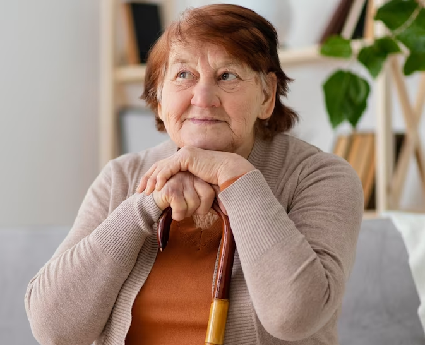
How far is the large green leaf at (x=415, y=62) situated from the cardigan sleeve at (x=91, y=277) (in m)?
0.89

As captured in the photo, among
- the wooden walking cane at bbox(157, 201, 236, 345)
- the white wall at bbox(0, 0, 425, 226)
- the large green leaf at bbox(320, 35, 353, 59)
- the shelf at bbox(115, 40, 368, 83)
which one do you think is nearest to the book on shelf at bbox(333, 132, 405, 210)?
the white wall at bbox(0, 0, 425, 226)

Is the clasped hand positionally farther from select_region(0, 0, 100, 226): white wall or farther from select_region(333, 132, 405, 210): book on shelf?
select_region(0, 0, 100, 226): white wall

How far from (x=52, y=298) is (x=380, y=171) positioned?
1.41 meters

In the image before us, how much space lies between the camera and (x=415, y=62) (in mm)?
1729

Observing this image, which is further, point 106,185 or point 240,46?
point 106,185

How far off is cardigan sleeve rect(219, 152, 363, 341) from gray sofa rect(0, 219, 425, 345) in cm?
43

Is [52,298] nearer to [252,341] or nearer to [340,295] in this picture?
[252,341]

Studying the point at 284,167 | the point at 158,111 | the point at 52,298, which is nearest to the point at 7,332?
the point at 52,298

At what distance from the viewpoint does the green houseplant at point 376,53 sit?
171cm

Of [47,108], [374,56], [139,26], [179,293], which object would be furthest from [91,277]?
[139,26]

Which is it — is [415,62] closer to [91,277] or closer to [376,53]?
[376,53]

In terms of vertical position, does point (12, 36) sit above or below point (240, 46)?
below

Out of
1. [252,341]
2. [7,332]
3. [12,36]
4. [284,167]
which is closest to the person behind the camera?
[252,341]

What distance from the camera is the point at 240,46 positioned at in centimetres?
122
